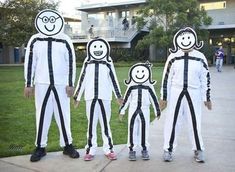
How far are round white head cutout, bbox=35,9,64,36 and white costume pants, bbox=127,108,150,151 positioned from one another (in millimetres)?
1614

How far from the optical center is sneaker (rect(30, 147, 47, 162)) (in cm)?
567

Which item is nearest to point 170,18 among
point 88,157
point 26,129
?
point 26,129

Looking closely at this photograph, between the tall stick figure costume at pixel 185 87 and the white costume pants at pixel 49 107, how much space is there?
1478mm

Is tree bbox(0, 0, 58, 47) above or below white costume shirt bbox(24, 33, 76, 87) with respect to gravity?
above

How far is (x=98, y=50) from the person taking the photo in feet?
18.7

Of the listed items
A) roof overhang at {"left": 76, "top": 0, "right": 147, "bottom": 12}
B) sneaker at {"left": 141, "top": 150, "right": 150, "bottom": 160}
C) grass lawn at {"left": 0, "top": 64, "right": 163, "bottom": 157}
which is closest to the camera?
sneaker at {"left": 141, "top": 150, "right": 150, "bottom": 160}

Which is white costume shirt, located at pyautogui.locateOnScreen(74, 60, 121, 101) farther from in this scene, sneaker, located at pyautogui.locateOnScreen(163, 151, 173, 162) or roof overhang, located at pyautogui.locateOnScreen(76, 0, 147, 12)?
roof overhang, located at pyautogui.locateOnScreen(76, 0, 147, 12)

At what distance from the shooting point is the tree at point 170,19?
29.7 metres

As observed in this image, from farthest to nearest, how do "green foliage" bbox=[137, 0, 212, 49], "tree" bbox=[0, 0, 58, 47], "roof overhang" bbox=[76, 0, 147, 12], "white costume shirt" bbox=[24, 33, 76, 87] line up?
"roof overhang" bbox=[76, 0, 147, 12] → "tree" bbox=[0, 0, 58, 47] → "green foliage" bbox=[137, 0, 212, 49] → "white costume shirt" bbox=[24, 33, 76, 87]

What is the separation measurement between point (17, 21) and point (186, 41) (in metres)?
28.4

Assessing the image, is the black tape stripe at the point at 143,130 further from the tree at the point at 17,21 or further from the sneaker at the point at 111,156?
the tree at the point at 17,21

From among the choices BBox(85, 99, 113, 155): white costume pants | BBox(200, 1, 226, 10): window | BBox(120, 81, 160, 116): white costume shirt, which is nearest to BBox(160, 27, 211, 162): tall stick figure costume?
BBox(120, 81, 160, 116): white costume shirt

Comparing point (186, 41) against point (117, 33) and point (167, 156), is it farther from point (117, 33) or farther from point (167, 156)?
point (117, 33)

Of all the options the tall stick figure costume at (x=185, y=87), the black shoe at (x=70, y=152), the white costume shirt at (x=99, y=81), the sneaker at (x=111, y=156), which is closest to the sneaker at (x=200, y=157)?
the tall stick figure costume at (x=185, y=87)
